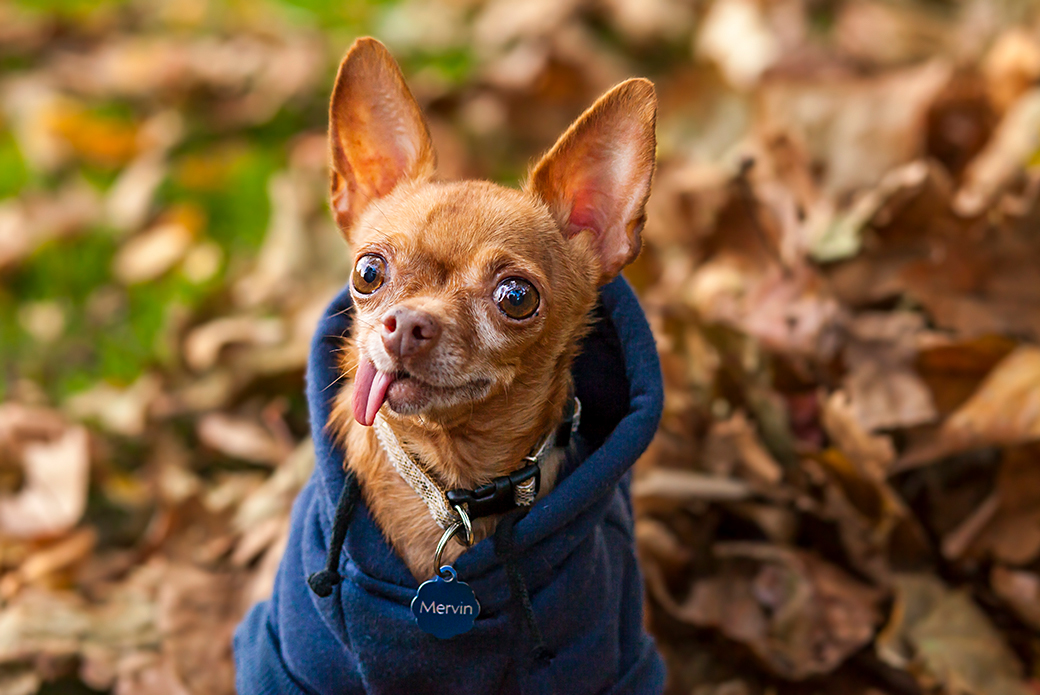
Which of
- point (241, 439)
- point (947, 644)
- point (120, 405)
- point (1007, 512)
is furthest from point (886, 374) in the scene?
point (120, 405)

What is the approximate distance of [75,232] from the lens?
3996 millimetres

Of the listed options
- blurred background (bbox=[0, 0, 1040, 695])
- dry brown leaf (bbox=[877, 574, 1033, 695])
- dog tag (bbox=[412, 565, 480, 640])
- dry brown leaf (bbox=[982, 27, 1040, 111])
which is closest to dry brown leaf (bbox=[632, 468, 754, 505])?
blurred background (bbox=[0, 0, 1040, 695])

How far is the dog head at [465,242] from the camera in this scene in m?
1.69

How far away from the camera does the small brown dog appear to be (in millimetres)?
1711

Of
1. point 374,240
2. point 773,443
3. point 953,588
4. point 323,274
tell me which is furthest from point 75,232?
point 953,588

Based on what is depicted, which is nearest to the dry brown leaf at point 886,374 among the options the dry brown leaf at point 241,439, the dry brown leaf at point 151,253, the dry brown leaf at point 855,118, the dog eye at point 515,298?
the dry brown leaf at point 855,118

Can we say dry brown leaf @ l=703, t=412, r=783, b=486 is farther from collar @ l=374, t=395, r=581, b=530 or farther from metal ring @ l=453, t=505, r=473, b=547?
metal ring @ l=453, t=505, r=473, b=547

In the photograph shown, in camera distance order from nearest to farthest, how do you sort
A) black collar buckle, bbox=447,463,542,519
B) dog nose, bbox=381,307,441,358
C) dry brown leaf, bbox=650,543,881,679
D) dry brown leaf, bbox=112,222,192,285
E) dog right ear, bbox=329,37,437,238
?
dog nose, bbox=381,307,441,358, black collar buckle, bbox=447,463,542,519, dog right ear, bbox=329,37,437,238, dry brown leaf, bbox=650,543,881,679, dry brown leaf, bbox=112,222,192,285

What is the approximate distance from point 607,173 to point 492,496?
70 cm

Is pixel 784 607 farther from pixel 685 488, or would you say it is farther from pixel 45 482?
pixel 45 482

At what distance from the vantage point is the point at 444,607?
1.71 m

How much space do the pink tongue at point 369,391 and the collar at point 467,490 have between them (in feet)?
0.34

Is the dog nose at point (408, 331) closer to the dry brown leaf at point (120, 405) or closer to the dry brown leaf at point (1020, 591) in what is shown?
the dry brown leaf at point (1020, 591)

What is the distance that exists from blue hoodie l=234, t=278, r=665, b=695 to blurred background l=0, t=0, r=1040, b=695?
0.58m
